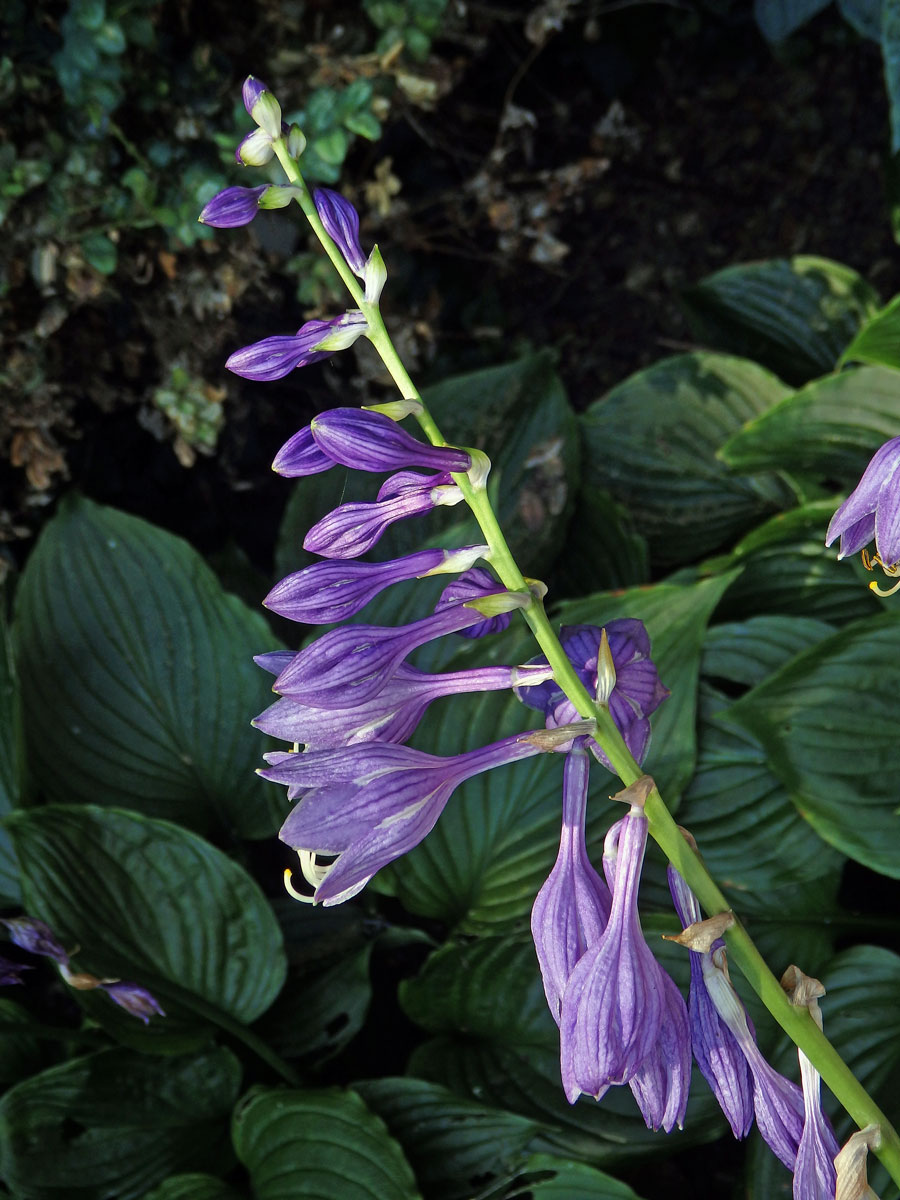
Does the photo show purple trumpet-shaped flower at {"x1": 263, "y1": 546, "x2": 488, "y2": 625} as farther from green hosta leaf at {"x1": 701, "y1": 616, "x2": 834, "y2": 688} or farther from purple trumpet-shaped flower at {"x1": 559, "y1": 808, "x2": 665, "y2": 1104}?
green hosta leaf at {"x1": 701, "y1": 616, "x2": 834, "y2": 688}

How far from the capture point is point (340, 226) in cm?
77

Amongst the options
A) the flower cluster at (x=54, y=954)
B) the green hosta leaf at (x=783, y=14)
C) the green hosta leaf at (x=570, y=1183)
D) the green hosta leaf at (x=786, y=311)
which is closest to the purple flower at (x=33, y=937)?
the flower cluster at (x=54, y=954)

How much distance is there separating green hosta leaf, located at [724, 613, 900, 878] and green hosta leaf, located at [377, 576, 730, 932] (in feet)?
0.35

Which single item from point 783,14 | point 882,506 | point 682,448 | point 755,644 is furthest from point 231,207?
point 783,14

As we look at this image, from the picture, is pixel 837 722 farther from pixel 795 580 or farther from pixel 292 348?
pixel 292 348

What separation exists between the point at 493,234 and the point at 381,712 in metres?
1.87

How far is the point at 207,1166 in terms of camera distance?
1503 mm

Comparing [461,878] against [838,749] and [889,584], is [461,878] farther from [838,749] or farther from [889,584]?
[889,584]

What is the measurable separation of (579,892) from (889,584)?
1181 millimetres

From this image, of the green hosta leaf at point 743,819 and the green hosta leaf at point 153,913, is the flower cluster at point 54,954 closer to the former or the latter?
the green hosta leaf at point 153,913

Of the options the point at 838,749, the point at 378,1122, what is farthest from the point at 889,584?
the point at 378,1122

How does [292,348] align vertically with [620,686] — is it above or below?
above

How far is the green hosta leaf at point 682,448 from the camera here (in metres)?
2.02

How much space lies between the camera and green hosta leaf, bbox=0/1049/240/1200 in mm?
1410
